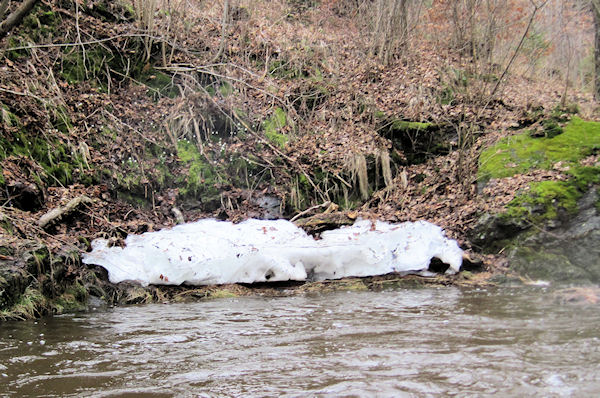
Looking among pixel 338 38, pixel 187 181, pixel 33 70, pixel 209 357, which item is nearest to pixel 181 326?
pixel 209 357

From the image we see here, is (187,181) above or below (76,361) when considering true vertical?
above

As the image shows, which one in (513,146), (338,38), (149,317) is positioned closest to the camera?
(149,317)

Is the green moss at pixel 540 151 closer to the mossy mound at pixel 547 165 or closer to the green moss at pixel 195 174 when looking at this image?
the mossy mound at pixel 547 165

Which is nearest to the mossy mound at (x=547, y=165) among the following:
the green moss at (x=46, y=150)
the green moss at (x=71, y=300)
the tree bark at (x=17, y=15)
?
the green moss at (x=71, y=300)

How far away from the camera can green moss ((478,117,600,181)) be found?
7406 mm

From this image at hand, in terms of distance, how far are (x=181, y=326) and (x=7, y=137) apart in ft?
14.7

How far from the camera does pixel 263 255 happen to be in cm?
620

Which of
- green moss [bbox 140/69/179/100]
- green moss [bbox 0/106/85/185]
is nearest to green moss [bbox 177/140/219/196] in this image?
green moss [bbox 140/69/179/100]

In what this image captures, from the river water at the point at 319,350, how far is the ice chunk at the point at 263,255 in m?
0.94

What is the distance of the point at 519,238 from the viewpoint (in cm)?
648

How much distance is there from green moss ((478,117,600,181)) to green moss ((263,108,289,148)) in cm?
406

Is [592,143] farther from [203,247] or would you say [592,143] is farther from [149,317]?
[149,317]

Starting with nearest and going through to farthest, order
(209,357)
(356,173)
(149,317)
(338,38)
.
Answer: (209,357), (149,317), (356,173), (338,38)

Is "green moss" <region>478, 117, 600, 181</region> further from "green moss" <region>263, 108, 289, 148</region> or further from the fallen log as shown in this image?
the fallen log
